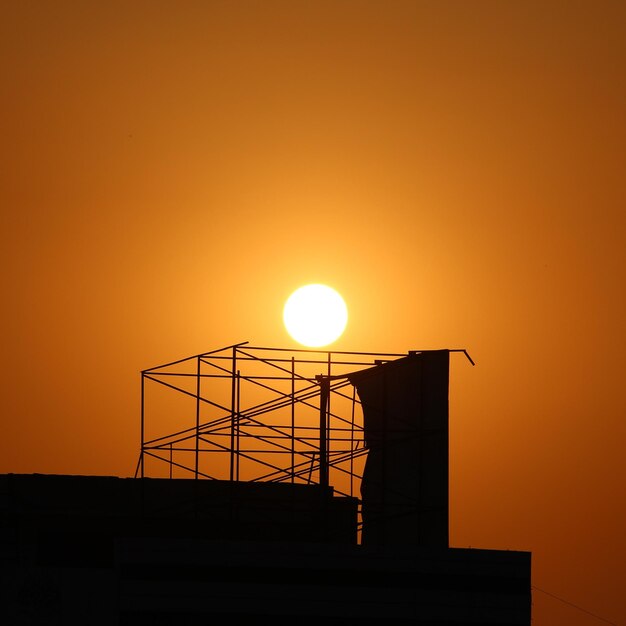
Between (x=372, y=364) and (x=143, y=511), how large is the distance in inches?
282

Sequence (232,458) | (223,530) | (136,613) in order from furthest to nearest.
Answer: (223,530), (232,458), (136,613)

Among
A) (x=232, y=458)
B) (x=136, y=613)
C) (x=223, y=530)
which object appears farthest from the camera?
(x=223, y=530)

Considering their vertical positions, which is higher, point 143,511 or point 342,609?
point 143,511

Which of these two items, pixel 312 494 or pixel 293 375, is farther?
pixel 312 494

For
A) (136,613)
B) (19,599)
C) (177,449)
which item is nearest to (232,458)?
(177,449)

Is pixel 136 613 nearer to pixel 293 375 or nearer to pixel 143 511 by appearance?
pixel 143 511

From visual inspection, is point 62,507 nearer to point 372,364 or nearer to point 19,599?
point 19,599

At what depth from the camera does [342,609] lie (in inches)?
1372

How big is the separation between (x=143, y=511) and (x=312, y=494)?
4953 mm

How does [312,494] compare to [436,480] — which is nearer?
[436,480]

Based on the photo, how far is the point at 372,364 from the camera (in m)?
38.3

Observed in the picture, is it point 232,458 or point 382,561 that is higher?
point 232,458

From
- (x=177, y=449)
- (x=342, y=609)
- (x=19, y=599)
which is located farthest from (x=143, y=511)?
(x=342, y=609)

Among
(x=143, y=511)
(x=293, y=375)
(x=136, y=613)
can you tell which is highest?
(x=293, y=375)
